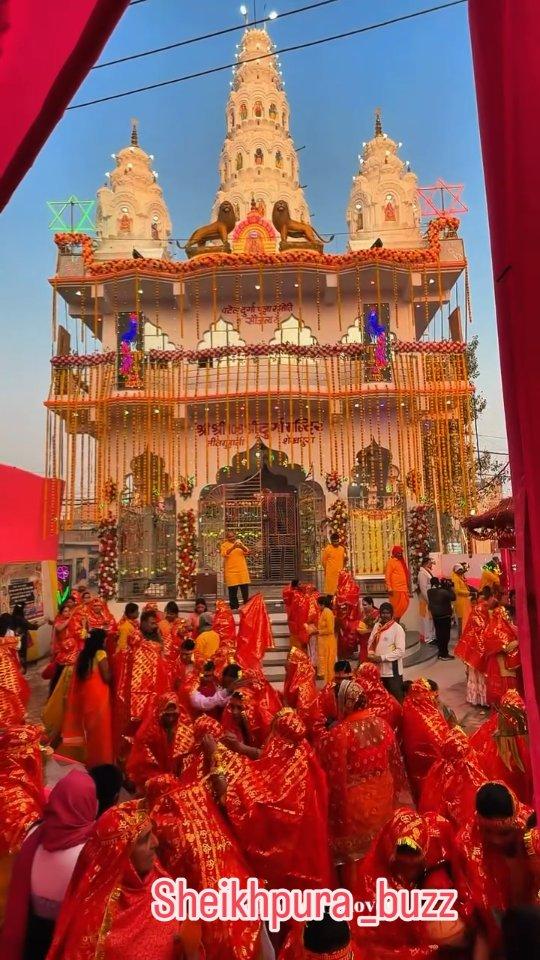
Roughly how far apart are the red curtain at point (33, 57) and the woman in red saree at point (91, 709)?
4325 millimetres

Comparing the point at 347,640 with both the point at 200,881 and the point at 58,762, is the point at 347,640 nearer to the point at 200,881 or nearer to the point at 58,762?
the point at 58,762

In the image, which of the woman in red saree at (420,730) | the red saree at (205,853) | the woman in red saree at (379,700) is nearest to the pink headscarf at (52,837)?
the red saree at (205,853)

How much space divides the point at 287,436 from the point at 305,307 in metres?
3.40

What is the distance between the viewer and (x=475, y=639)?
6949 mm

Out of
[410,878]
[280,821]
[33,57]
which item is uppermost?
[33,57]

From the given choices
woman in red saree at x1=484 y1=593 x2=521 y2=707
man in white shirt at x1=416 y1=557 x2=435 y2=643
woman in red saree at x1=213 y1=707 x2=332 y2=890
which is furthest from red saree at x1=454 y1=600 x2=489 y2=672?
woman in red saree at x1=213 y1=707 x2=332 y2=890

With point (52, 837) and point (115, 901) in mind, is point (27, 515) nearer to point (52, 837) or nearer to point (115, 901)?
point (52, 837)

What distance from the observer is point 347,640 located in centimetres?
928

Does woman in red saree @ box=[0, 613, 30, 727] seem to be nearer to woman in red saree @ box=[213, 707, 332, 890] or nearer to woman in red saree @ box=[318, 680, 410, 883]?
woman in red saree @ box=[213, 707, 332, 890]

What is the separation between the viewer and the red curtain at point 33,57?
1203 mm

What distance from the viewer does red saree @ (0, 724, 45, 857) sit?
2.62 meters

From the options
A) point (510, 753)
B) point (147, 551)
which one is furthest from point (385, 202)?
point (510, 753)

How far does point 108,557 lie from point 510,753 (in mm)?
10924

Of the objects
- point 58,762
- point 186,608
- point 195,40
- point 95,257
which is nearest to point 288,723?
point 58,762
